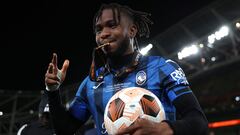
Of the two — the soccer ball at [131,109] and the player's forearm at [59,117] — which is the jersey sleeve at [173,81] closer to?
the soccer ball at [131,109]

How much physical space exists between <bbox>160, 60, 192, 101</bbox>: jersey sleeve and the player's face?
0.28 metres

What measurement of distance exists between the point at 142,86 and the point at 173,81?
203 mm

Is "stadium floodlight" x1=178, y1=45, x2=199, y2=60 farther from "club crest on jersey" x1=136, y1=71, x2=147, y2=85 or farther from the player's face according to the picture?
"club crest on jersey" x1=136, y1=71, x2=147, y2=85

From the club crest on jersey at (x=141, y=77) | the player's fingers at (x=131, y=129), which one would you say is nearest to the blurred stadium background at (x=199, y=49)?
the club crest on jersey at (x=141, y=77)

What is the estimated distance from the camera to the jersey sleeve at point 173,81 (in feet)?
6.39

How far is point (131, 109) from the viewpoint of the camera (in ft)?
5.90

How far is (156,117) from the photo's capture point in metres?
1.80

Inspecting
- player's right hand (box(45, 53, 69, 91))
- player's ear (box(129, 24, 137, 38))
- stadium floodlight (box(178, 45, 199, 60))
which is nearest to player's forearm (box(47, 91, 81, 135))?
player's right hand (box(45, 53, 69, 91))

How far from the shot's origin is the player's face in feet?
7.05

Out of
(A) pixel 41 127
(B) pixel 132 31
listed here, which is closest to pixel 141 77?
(B) pixel 132 31

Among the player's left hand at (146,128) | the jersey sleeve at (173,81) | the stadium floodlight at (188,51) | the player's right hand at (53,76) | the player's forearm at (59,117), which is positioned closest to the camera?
the player's left hand at (146,128)

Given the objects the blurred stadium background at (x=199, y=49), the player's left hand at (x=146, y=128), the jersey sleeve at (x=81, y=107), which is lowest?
the player's left hand at (x=146, y=128)

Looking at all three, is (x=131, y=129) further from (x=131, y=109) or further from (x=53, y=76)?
(x=53, y=76)

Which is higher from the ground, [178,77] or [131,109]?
[178,77]
